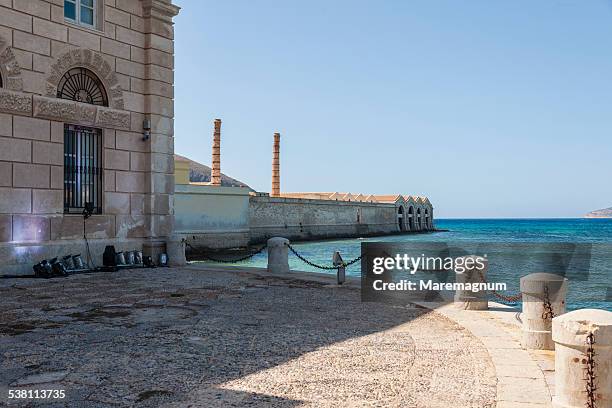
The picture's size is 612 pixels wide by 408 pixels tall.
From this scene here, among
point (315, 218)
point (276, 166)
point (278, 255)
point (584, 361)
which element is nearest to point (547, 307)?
point (584, 361)

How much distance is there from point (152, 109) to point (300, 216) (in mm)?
39227

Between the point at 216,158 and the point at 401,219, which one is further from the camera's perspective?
the point at 401,219

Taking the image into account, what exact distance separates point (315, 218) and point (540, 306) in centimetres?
5130

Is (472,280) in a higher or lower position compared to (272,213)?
lower

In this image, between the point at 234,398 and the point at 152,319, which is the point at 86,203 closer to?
the point at 152,319

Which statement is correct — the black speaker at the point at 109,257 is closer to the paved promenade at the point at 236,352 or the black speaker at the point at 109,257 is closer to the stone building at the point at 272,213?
the paved promenade at the point at 236,352

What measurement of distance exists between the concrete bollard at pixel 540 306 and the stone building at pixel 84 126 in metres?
11.1

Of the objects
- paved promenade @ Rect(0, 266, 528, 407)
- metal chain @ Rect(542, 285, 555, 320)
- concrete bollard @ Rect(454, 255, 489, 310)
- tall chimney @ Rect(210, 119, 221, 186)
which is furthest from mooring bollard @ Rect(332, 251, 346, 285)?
tall chimney @ Rect(210, 119, 221, 186)

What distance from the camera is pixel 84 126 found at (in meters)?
14.6

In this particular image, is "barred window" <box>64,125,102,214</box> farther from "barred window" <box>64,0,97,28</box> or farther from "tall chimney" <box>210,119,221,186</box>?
"tall chimney" <box>210,119,221,186</box>

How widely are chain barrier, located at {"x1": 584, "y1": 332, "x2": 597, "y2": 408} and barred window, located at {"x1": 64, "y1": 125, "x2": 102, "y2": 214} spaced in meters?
12.8

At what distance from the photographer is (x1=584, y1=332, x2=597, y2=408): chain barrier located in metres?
4.27

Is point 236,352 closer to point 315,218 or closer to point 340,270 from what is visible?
point 340,270

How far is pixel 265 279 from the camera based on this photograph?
12945 mm
